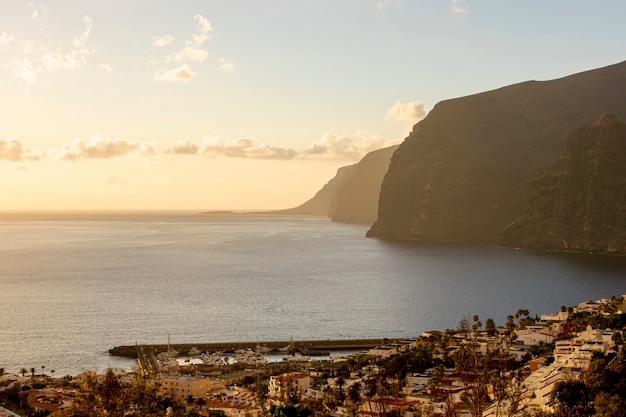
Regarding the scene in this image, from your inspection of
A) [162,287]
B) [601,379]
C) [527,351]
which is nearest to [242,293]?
[162,287]

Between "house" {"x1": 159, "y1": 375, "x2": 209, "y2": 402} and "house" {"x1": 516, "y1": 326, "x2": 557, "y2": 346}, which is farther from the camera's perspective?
"house" {"x1": 516, "y1": 326, "x2": 557, "y2": 346}

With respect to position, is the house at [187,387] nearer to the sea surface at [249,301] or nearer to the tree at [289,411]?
the sea surface at [249,301]

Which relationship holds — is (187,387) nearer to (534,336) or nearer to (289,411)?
(289,411)

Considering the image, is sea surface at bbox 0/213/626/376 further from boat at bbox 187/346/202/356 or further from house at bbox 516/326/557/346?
house at bbox 516/326/557/346

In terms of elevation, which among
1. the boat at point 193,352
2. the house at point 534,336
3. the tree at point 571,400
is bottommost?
the boat at point 193,352

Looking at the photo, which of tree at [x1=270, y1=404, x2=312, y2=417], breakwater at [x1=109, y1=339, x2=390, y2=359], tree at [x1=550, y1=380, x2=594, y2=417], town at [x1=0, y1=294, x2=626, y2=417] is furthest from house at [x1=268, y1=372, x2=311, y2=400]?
breakwater at [x1=109, y1=339, x2=390, y2=359]

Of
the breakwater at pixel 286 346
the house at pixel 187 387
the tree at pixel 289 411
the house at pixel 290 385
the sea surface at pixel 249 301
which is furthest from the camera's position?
the sea surface at pixel 249 301

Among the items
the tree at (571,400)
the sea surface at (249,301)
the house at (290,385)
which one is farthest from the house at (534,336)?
the tree at (571,400)

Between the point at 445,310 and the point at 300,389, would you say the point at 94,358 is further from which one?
Answer: the point at 445,310
